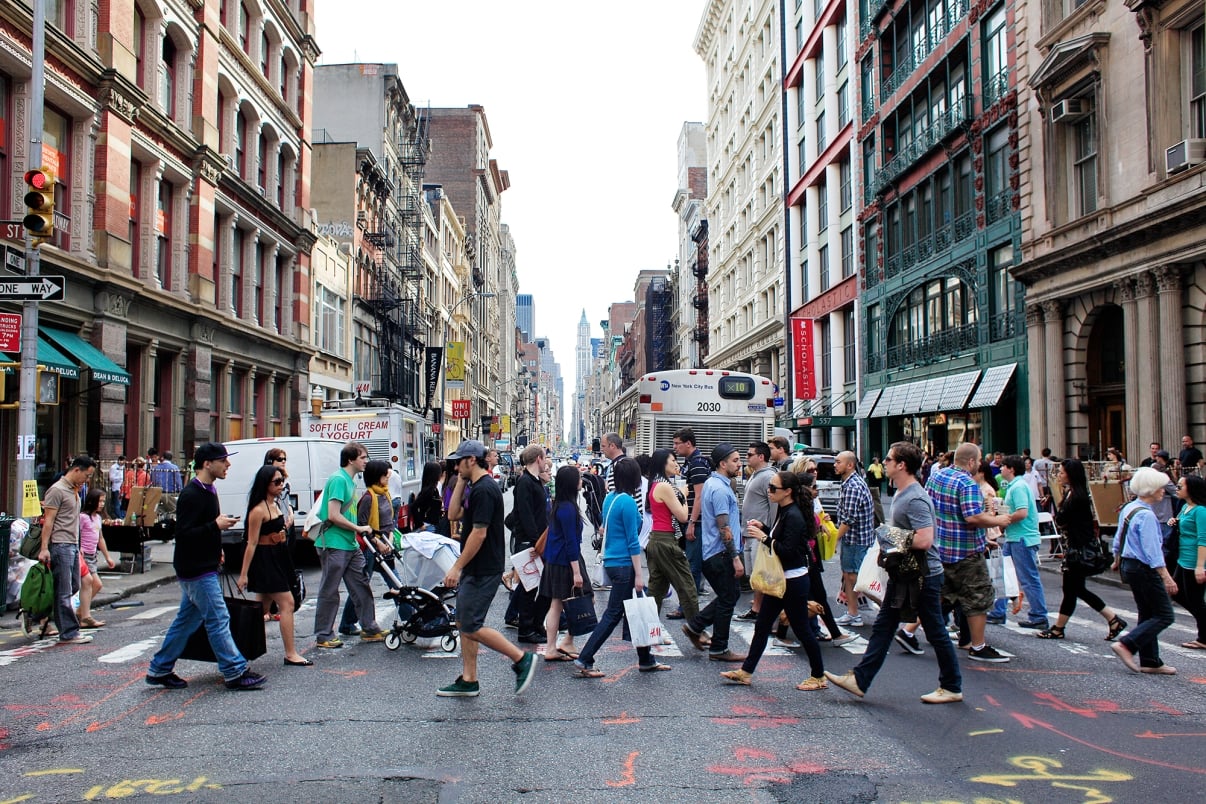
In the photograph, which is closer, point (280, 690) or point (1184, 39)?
point (280, 690)

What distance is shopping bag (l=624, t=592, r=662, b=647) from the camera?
25.7ft

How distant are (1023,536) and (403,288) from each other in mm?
43733

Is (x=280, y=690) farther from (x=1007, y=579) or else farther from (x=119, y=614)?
(x=1007, y=579)

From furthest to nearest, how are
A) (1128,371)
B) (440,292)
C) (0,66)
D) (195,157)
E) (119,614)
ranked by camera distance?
(440,292) → (195,157) → (1128,371) → (0,66) → (119,614)

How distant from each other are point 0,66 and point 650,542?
1566cm

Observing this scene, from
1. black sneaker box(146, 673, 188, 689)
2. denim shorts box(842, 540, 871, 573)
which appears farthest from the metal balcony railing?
black sneaker box(146, 673, 188, 689)

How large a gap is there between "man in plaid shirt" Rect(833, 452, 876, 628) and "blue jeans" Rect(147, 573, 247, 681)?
5.94 meters

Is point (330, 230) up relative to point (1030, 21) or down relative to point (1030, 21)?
down

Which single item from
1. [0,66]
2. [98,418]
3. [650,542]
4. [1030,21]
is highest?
[1030,21]

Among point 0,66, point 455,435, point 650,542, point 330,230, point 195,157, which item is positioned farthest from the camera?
point 455,435

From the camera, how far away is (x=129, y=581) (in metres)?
13.9

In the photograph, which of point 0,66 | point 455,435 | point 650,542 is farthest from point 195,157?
point 455,435

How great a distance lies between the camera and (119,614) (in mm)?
11438

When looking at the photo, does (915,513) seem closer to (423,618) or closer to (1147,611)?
(1147,611)
